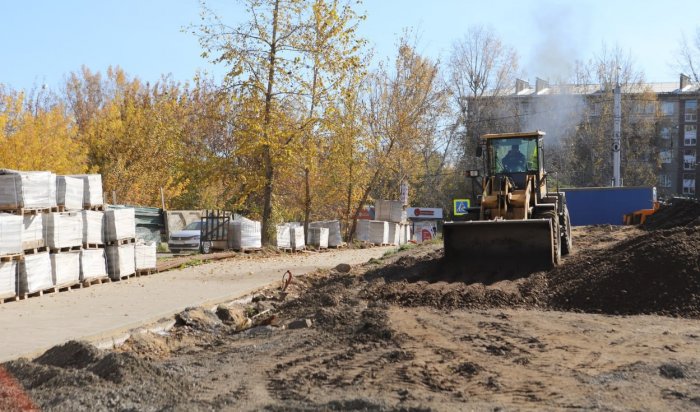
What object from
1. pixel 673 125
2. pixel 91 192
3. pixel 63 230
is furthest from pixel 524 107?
pixel 63 230

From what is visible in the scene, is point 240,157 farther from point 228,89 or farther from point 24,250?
point 24,250

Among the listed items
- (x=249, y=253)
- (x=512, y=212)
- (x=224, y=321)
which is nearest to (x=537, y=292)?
(x=512, y=212)

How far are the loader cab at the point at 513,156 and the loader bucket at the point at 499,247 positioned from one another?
2.94m

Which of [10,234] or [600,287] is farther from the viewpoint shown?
[10,234]

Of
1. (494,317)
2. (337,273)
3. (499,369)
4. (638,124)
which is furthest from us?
(638,124)

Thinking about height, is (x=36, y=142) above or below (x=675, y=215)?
above

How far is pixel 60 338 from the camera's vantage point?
11.6 metres

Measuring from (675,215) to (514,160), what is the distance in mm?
17330

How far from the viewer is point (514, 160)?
20.3 meters

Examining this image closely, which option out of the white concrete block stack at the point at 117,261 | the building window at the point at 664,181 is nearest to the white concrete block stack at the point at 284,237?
the white concrete block stack at the point at 117,261

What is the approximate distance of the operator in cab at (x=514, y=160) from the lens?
20.2m

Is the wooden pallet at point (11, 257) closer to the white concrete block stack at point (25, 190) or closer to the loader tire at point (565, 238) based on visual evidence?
the white concrete block stack at point (25, 190)

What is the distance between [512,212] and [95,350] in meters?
11.5

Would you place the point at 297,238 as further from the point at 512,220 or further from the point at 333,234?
the point at 512,220
